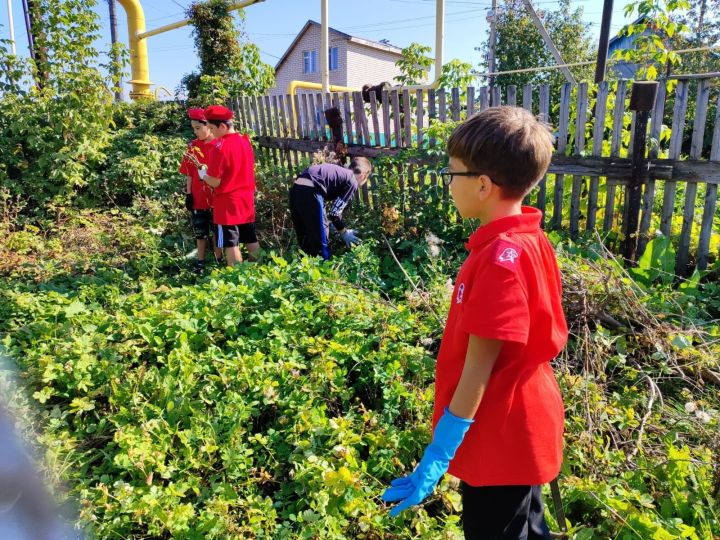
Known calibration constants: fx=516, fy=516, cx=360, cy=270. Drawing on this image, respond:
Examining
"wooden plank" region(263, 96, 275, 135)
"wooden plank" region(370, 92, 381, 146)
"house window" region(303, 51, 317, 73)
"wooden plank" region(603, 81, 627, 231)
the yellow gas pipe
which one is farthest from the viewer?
"house window" region(303, 51, 317, 73)

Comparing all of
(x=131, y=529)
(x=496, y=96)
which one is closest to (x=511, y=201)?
(x=131, y=529)

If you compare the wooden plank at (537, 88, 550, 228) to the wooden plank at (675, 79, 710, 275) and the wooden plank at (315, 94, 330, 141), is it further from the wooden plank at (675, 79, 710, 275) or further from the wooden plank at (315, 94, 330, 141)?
the wooden plank at (315, 94, 330, 141)

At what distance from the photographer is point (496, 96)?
5234 mm

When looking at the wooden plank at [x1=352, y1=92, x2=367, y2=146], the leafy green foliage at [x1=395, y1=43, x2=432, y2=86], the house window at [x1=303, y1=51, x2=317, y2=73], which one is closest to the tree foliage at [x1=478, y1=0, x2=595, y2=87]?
the leafy green foliage at [x1=395, y1=43, x2=432, y2=86]

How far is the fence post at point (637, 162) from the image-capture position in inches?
165

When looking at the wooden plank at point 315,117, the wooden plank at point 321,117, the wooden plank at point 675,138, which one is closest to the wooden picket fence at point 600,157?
the wooden plank at point 675,138

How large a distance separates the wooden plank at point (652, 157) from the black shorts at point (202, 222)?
422cm

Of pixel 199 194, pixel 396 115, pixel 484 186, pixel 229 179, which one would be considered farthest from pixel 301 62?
pixel 484 186

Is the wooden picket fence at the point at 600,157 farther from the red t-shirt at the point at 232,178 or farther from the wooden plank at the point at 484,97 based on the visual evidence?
the red t-shirt at the point at 232,178

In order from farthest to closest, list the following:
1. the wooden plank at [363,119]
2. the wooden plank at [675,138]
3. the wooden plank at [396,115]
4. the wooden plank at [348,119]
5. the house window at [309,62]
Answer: the house window at [309,62], the wooden plank at [348,119], the wooden plank at [363,119], the wooden plank at [396,115], the wooden plank at [675,138]

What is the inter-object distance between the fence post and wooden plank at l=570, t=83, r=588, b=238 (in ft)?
1.38

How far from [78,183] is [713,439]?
721cm

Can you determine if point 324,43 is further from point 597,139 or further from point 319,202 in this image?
point 597,139

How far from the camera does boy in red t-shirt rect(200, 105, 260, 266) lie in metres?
4.79
